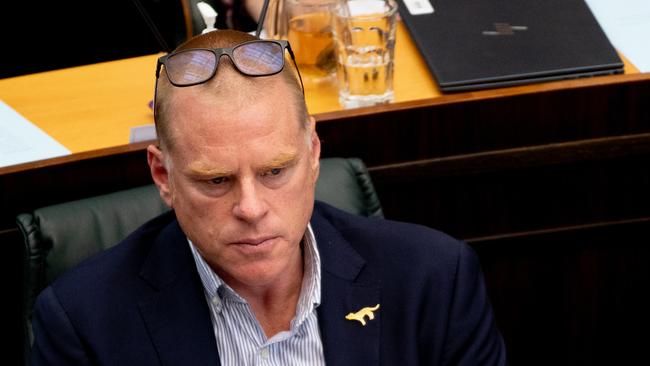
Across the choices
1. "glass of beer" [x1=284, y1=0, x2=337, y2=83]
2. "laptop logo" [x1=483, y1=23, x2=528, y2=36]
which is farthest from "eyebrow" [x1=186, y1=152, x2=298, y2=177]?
"laptop logo" [x1=483, y1=23, x2=528, y2=36]

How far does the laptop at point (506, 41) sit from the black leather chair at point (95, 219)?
42cm

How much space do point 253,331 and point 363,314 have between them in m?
Answer: 0.18

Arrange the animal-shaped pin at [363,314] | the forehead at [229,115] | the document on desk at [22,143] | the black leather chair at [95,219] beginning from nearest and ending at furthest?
the forehead at [229,115] < the animal-shaped pin at [363,314] < the black leather chair at [95,219] < the document on desk at [22,143]

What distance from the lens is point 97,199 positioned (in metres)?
1.95

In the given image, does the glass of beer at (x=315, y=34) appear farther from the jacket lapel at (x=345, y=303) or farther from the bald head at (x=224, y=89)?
the bald head at (x=224, y=89)

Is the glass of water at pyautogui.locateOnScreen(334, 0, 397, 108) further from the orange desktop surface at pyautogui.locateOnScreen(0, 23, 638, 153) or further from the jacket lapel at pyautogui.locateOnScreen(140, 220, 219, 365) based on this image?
the jacket lapel at pyautogui.locateOnScreen(140, 220, 219, 365)

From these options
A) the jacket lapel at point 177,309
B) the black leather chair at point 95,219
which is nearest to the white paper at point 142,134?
the black leather chair at point 95,219

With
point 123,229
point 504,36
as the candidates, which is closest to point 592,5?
point 504,36

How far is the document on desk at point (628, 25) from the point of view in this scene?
2.41 m

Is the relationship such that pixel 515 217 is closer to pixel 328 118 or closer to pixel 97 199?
pixel 328 118

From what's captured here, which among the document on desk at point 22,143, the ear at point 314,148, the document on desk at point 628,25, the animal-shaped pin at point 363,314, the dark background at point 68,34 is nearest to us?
the ear at point 314,148

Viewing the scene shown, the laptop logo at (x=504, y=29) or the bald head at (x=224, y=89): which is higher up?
the bald head at (x=224, y=89)

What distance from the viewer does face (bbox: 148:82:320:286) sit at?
150 centimetres

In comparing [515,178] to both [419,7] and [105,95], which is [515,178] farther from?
[105,95]
